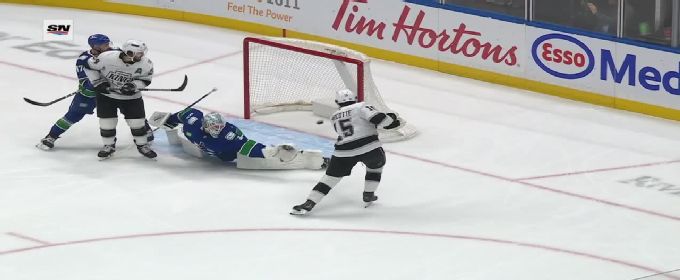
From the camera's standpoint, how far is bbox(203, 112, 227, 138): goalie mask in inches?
499

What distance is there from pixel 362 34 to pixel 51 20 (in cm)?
362

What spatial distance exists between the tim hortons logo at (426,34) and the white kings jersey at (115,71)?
3.93 meters

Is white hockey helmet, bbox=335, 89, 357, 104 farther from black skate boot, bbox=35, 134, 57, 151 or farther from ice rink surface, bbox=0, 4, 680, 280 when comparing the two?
black skate boot, bbox=35, 134, 57, 151

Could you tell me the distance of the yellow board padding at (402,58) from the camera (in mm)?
14867

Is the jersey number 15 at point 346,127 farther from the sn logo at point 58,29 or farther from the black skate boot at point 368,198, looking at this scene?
the sn logo at point 58,29

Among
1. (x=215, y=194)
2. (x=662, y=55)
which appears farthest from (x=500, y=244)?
(x=662, y=55)

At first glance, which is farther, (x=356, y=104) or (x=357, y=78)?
(x=357, y=78)

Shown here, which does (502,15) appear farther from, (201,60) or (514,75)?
(201,60)

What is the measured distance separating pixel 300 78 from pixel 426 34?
81.9 inches

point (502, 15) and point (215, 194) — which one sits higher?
point (502, 15)

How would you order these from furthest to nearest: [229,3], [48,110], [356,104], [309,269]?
[229,3], [48,110], [356,104], [309,269]

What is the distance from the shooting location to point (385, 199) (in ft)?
40.4

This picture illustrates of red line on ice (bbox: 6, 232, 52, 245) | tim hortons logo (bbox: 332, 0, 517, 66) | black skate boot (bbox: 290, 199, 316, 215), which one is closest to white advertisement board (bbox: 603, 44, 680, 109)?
tim hortons logo (bbox: 332, 0, 517, 66)

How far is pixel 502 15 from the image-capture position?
1545cm
